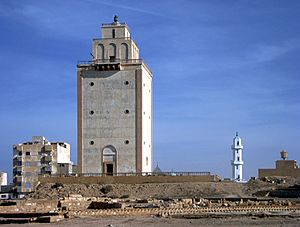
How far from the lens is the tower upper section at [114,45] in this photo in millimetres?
57188

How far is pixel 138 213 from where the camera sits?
28984 mm

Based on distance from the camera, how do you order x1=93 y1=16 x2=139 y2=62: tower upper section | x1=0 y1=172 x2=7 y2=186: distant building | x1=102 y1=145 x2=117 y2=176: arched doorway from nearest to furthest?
x1=102 y1=145 x2=117 y2=176: arched doorway
x1=93 y1=16 x2=139 y2=62: tower upper section
x1=0 y1=172 x2=7 y2=186: distant building

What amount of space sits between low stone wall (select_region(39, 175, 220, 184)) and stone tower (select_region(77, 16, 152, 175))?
13.8ft

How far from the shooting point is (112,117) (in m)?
55.3

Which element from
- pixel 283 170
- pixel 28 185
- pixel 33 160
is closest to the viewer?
pixel 283 170

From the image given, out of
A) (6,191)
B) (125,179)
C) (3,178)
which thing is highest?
(125,179)

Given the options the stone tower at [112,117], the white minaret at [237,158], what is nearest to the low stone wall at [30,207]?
the stone tower at [112,117]

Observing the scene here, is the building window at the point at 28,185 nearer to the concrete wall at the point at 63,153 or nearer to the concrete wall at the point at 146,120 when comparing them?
the concrete wall at the point at 63,153

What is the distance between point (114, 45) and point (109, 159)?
10.9 m

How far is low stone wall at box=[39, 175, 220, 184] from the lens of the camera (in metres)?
49.7

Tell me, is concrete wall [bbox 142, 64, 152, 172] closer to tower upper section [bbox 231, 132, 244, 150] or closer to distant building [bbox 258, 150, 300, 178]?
distant building [bbox 258, 150, 300, 178]

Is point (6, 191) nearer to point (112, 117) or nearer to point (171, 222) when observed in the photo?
point (112, 117)

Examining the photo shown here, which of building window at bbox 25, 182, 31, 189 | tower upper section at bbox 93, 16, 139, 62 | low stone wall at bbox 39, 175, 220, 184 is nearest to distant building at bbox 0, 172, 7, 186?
building window at bbox 25, 182, 31, 189

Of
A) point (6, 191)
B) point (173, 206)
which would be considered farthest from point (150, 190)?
point (6, 191)
